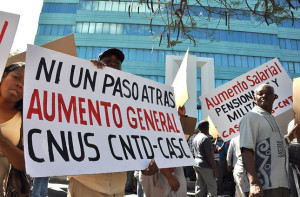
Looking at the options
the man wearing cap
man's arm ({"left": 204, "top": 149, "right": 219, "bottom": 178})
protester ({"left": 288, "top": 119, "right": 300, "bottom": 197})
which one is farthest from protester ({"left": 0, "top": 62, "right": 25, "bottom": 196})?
man's arm ({"left": 204, "top": 149, "right": 219, "bottom": 178})

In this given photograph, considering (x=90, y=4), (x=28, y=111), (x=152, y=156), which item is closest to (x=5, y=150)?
(x=28, y=111)

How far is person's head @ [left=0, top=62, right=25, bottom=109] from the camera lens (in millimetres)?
1487

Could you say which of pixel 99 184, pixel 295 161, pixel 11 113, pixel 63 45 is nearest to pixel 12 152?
pixel 11 113

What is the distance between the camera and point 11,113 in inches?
60.7

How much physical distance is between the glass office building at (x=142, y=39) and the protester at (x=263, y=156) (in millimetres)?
23983

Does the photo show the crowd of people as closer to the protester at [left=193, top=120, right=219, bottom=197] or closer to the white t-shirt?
the white t-shirt

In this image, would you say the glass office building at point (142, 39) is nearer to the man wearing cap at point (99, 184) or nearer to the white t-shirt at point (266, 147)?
the white t-shirt at point (266, 147)

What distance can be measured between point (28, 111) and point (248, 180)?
183 cm

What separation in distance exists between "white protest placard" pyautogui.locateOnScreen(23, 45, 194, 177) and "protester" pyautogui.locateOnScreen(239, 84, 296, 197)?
503 mm

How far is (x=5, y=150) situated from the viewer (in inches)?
52.8

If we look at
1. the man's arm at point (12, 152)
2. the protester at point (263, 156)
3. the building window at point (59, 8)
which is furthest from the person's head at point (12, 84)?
the building window at point (59, 8)

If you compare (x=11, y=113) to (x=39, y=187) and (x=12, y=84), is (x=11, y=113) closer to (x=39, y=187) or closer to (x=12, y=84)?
(x=12, y=84)

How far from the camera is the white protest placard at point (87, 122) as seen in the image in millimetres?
1366

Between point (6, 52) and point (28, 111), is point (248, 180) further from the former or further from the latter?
point (6, 52)
